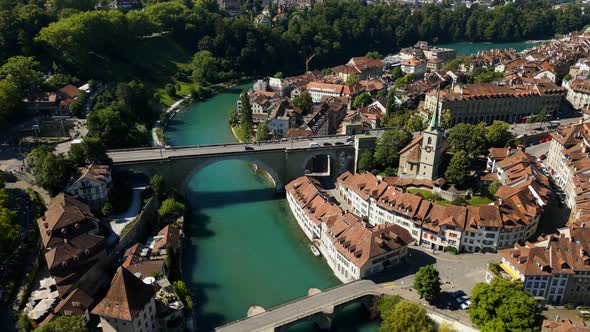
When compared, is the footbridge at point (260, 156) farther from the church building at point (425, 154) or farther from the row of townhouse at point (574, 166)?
the row of townhouse at point (574, 166)

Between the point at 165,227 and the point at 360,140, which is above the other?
the point at 360,140

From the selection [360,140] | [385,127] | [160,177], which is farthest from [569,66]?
[160,177]

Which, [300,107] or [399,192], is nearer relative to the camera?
[399,192]

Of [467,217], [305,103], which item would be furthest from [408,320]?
[305,103]

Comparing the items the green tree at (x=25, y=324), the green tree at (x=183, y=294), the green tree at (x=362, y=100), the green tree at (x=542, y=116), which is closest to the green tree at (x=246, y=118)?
the green tree at (x=362, y=100)

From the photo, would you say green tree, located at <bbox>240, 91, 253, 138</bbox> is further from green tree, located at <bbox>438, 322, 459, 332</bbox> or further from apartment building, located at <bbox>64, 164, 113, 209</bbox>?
green tree, located at <bbox>438, 322, 459, 332</bbox>

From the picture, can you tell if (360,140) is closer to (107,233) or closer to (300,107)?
(300,107)

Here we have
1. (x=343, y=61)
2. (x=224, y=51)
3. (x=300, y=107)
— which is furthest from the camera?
(x=343, y=61)
